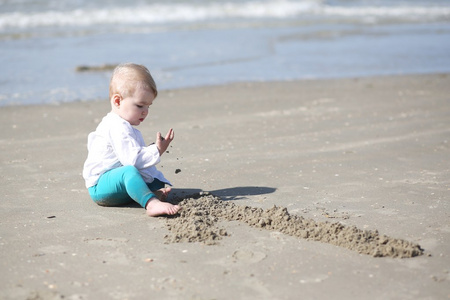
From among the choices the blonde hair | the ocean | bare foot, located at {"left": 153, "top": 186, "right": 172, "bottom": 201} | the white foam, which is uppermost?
the white foam

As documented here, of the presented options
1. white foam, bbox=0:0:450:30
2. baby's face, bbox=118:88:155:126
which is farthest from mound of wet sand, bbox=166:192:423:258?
white foam, bbox=0:0:450:30

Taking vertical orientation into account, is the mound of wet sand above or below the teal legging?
below

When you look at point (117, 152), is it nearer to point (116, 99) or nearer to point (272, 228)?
point (116, 99)

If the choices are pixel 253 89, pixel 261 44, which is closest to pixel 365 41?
pixel 261 44

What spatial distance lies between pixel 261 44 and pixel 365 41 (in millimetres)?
2271

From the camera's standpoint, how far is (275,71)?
31.8 feet

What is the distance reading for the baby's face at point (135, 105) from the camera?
4.11 meters

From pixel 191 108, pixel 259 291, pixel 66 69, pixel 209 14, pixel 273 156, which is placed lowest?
pixel 259 291

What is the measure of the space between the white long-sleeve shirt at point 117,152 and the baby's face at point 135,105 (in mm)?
46

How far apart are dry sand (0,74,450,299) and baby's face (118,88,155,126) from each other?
62 centimetres

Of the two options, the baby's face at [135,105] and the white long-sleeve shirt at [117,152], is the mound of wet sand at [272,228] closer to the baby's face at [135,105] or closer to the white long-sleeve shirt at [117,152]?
the white long-sleeve shirt at [117,152]

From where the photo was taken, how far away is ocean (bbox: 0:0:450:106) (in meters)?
9.22

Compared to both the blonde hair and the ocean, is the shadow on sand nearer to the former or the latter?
the blonde hair

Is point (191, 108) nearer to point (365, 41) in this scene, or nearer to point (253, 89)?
point (253, 89)
